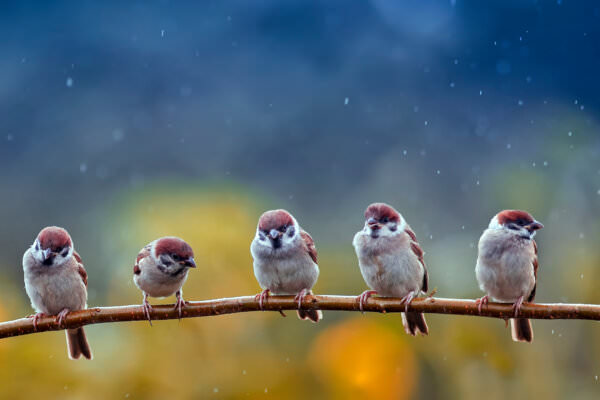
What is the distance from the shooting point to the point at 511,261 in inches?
164

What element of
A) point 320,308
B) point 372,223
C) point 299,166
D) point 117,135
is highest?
point 117,135

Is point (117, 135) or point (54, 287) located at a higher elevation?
point (117, 135)

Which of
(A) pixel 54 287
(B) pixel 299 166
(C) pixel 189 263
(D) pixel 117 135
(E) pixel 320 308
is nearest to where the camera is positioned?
(E) pixel 320 308

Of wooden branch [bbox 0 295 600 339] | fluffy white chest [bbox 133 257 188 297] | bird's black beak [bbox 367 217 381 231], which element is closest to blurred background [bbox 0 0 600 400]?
bird's black beak [bbox 367 217 381 231]

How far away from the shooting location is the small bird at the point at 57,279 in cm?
435

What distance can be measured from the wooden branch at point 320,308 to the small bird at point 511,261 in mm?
594

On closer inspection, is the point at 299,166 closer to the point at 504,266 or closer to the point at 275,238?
the point at 275,238

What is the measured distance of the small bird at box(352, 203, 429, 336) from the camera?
14.3 ft

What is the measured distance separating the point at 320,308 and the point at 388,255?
114cm

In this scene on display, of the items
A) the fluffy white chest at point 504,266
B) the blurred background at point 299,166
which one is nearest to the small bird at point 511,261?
the fluffy white chest at point 504,266

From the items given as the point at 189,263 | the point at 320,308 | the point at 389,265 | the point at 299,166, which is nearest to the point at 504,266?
the point at 389,265

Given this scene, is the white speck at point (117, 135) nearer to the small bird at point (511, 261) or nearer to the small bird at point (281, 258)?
the small bird at point (281, 258)

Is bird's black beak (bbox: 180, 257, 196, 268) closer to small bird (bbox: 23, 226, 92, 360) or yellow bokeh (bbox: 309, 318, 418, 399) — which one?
small bird (bbox: 23, 226, 92, 360)

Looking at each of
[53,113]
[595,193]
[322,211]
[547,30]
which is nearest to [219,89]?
[53,113]
